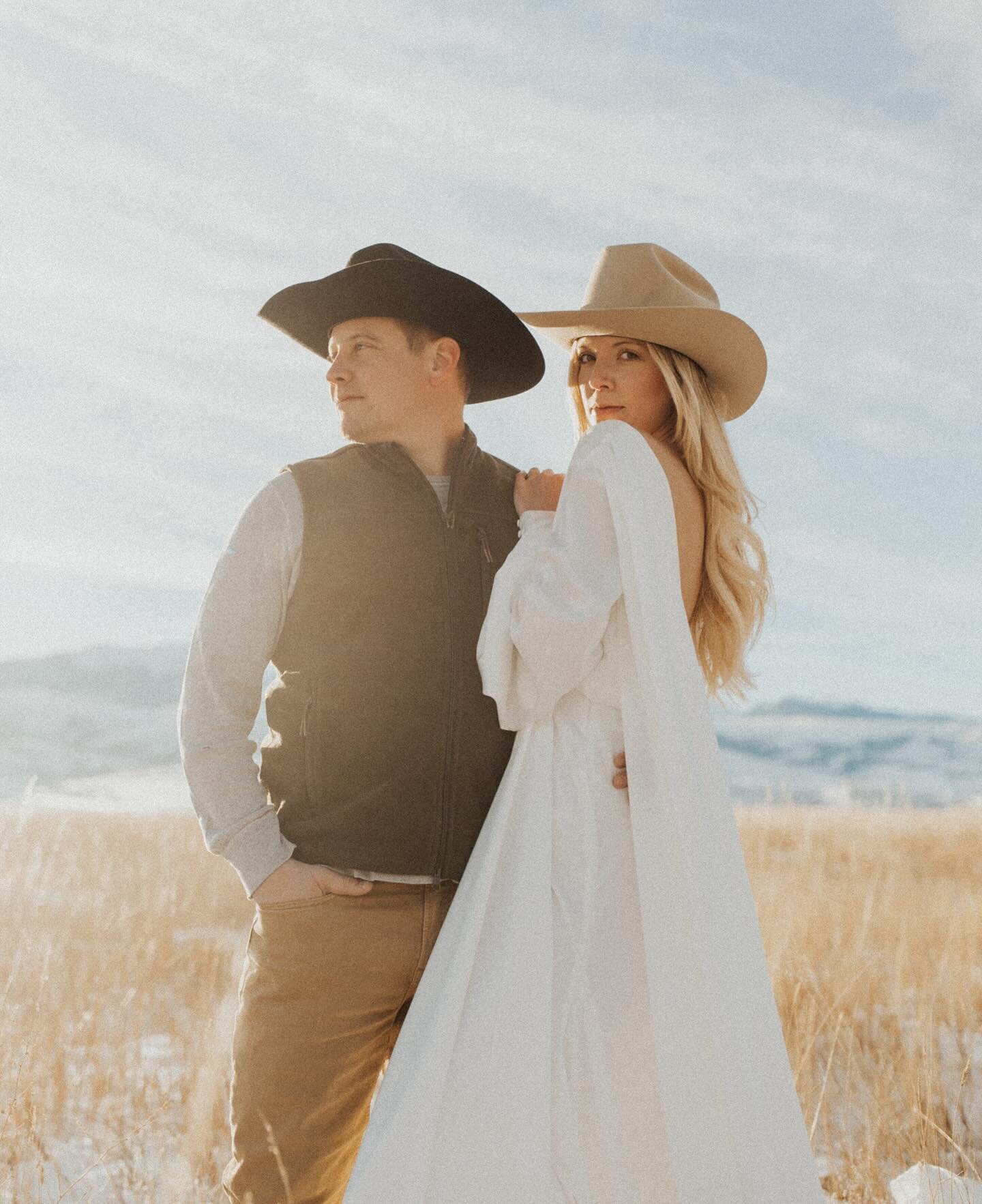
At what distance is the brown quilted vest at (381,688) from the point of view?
2268 millimetres

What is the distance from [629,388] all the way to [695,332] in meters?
0.20

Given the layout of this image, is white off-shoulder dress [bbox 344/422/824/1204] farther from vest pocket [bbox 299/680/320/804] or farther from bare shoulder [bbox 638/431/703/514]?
vest pocket [bbox 299/680/320/804]

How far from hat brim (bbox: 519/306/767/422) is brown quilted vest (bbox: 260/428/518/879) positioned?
63cm

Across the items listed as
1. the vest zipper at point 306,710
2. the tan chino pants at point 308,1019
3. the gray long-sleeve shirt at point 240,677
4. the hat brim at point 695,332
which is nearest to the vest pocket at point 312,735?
the vest zipper at point 306,710

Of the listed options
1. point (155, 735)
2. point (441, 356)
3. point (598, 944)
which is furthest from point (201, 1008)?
point (155, 735)

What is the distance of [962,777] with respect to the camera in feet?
218

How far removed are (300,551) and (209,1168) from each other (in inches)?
89.3

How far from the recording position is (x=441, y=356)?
8.73 feet

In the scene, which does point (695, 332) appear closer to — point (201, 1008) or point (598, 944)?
point (598, 944)

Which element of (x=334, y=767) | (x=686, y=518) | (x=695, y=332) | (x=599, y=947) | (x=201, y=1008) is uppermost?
(x=695, y=332)

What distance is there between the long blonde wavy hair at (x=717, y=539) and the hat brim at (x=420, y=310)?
14.5 inches

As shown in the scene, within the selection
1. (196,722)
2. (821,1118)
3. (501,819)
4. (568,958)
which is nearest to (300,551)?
(196,722)

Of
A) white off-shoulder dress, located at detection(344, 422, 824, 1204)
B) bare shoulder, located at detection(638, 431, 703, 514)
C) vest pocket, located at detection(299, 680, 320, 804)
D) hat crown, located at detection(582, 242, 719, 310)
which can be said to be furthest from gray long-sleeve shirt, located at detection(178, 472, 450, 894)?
hat crown, located at detection(582, 242, 719, 310)

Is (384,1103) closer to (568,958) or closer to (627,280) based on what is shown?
(568,958)
